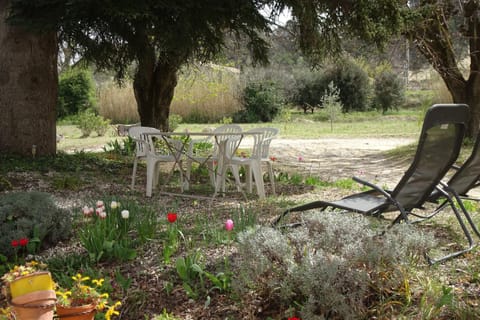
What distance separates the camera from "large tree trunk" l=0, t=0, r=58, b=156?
8.30 m

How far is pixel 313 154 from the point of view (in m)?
12.9

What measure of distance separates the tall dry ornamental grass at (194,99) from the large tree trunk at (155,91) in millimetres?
10970

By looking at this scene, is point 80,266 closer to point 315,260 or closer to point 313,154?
point 315,260

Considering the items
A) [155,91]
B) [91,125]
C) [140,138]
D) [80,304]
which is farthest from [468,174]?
[91,125]

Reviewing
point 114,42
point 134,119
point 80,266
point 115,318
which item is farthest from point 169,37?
point 134,119

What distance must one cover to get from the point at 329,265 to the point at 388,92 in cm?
2537

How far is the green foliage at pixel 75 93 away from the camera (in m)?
23.1

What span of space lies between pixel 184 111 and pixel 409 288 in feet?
67.6

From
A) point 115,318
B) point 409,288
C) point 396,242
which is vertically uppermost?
point 396,242

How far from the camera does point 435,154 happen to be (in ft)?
12.9

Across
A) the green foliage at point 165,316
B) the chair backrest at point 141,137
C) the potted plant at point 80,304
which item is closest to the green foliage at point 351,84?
the chair backrest at point 141,137

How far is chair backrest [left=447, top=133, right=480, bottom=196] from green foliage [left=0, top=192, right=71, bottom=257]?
2.90 meters

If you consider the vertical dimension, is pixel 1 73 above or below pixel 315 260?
above

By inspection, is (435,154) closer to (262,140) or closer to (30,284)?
(30,284)
